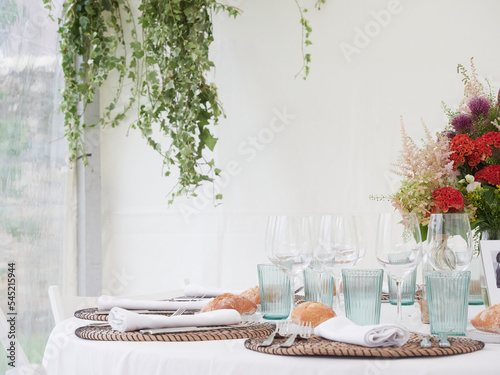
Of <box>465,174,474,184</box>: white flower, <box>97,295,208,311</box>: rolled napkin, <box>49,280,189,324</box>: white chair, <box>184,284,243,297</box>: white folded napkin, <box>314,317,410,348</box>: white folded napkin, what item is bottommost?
<box>49,280,189,324</box>: white chair

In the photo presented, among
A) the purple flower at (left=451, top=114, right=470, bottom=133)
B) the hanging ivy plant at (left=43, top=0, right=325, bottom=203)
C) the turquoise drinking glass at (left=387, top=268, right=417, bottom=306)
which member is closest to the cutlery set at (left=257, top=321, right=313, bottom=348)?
the turquoise drinking glass at (left=387, top=268, right=417, bottom=306)

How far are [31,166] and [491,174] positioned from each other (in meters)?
2.00

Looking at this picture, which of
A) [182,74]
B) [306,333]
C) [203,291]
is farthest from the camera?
[182,74]

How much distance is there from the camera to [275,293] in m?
1.24

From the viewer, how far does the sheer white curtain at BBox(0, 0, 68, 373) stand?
2.53 metres

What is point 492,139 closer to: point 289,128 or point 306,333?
point 306,333

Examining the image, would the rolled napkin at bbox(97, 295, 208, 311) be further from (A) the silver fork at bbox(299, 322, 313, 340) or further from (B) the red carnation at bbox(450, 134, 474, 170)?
(B) the red carnation at bbox(450, 134, 474, 170)

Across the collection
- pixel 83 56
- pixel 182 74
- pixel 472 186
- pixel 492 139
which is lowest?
pixel 472 186

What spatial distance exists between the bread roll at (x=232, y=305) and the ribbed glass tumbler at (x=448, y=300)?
39cm

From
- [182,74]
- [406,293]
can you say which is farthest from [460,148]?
[182,74]

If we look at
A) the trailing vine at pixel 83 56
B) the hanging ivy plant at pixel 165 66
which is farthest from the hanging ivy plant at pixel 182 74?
the trailing vine at pixel 83 56

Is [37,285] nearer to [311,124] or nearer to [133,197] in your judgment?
[133,197]

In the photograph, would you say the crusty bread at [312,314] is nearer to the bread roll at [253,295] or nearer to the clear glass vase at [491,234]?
the bread roll at [253,295]

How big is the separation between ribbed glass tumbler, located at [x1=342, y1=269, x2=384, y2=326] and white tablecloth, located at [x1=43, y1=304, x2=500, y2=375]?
0.64ft
